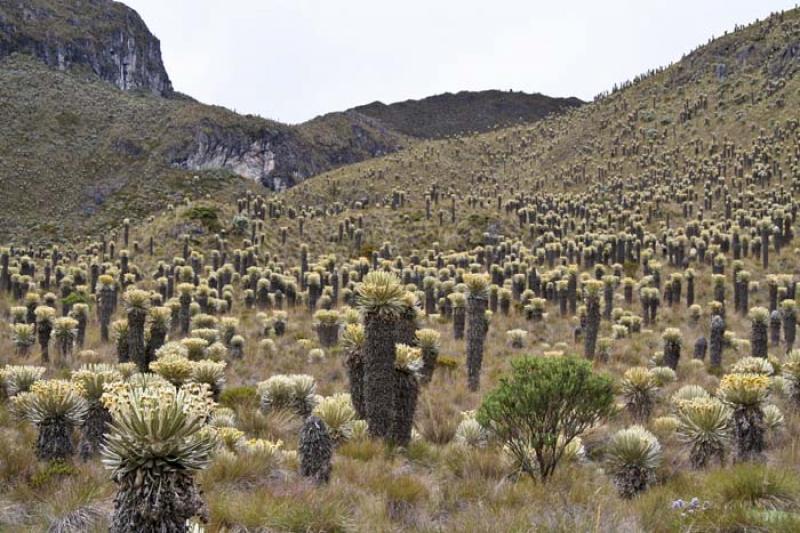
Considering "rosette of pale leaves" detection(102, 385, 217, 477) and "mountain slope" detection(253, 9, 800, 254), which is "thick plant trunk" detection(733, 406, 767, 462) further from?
"mountain slope" detection(253, 9, 800, 254)

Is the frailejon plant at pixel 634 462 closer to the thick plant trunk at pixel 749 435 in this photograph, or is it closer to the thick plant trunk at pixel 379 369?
the thick plant trunk at pixel 749 435

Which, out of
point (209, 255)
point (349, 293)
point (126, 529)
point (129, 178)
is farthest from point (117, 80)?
point (126, 529)

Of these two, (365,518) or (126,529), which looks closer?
(126,529)

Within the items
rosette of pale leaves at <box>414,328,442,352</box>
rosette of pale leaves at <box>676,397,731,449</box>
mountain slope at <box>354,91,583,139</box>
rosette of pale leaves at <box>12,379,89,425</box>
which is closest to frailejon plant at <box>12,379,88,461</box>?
rosette of pale leaves at <box>12,379,89,425</box>

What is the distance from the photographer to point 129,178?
248 ft

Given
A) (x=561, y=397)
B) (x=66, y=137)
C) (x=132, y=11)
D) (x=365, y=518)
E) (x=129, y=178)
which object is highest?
(x=132, y=11)

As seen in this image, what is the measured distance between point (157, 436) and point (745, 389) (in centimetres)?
810

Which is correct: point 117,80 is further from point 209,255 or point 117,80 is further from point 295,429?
point 295,429

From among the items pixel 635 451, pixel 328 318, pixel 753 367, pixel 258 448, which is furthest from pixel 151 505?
pixel 328 318

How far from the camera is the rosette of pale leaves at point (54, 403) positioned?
716 centimetres

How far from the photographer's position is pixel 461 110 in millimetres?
148125

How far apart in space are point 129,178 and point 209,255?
4638 cm

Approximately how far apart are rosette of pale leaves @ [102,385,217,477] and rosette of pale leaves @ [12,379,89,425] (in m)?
3.56

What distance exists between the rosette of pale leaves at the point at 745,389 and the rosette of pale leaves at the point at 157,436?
25.5 ft
